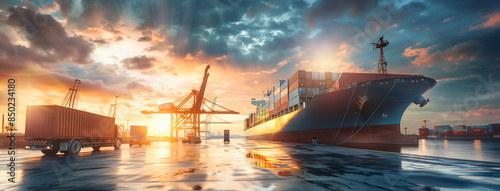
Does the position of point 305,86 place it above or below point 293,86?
below

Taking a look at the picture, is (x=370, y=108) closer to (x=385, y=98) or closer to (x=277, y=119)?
(x=385, y=98)

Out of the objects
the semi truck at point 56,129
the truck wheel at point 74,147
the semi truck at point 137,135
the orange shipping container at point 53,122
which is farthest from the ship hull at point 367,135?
the truck wheel at point 74,147

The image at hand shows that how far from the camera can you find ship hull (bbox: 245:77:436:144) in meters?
28.9

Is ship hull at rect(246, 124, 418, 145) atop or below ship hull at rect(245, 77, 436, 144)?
below

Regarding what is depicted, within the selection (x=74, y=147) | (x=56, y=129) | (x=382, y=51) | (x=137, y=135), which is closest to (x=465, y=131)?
(x=382, y=51)

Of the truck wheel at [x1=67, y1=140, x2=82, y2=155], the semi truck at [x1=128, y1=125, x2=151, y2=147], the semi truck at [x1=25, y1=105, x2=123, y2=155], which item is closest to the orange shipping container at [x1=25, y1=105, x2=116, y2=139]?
the semi truck at [x1=25, y1=105, x2=123, y2=155]

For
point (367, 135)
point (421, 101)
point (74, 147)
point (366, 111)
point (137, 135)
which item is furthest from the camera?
point (137, 135)

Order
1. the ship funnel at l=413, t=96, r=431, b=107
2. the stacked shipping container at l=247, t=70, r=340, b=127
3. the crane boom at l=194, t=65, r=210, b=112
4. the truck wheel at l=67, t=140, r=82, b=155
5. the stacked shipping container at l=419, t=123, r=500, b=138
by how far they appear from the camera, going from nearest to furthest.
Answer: the truck wheel at l=67, t=140, r=82, b=155 < the ship funnel at l=413, t=96, r=431, b=107 < the stacked shipping container at l=247, t=70, r=340, b=127 < the crane boom at l=194, t=65, r=210, b=112 < the stacked shipping container at l=419, t=123, r=500, b=138

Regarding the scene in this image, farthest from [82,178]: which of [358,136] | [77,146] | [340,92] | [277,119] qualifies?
[277,119]

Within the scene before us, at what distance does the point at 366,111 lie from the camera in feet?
101

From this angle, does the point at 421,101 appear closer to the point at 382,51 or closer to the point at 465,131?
the point at 382,51

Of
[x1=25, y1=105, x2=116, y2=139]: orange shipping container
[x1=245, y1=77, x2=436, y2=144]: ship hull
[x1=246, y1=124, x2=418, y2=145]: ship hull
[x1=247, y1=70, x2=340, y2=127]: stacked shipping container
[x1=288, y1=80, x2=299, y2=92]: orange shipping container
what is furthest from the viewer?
[x1=288, y1=80, x2=299, y2=92]: orange shipping container

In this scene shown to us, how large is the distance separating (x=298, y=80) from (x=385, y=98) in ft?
50.1

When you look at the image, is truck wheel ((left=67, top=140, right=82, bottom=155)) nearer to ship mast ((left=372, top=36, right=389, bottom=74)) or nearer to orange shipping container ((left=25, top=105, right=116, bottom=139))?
orange shipping container ((left=25, top=105, right=116, bottom=139))
